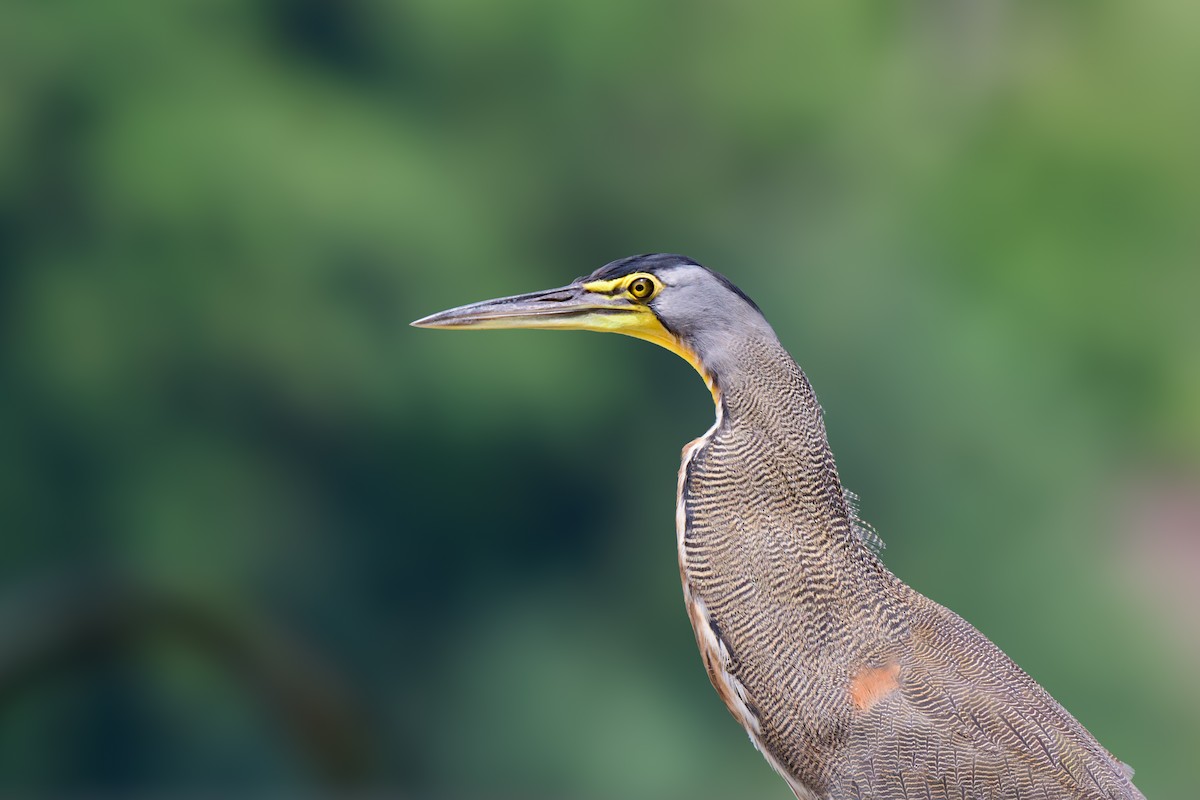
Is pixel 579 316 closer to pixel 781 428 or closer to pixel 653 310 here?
pixel 653 310

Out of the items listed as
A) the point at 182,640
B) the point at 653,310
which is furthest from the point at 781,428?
the point at 182,640

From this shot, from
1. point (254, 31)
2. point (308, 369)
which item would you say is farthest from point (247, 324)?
point (254, 31)

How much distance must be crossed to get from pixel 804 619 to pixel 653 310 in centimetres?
29

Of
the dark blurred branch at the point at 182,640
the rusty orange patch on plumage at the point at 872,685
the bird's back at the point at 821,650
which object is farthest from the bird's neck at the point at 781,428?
the dark blurred branch at the point at 182,640

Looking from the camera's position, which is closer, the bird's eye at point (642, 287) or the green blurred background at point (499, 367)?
the bird's eye at point (642, 287)

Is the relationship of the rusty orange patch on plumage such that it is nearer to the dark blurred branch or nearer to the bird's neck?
the bird's neck

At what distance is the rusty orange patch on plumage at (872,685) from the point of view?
3.95 feet

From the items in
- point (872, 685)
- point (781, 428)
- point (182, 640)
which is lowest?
point (182, 640)

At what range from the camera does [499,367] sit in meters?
4.78

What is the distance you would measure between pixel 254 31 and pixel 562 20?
42.2 inches

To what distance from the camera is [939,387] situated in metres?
4.70

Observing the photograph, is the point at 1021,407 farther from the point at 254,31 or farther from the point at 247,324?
the point at 254,31

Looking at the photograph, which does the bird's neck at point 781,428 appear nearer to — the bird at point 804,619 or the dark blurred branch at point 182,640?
the bird at point 804,619

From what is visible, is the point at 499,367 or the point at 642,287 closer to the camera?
the point at 642,287
